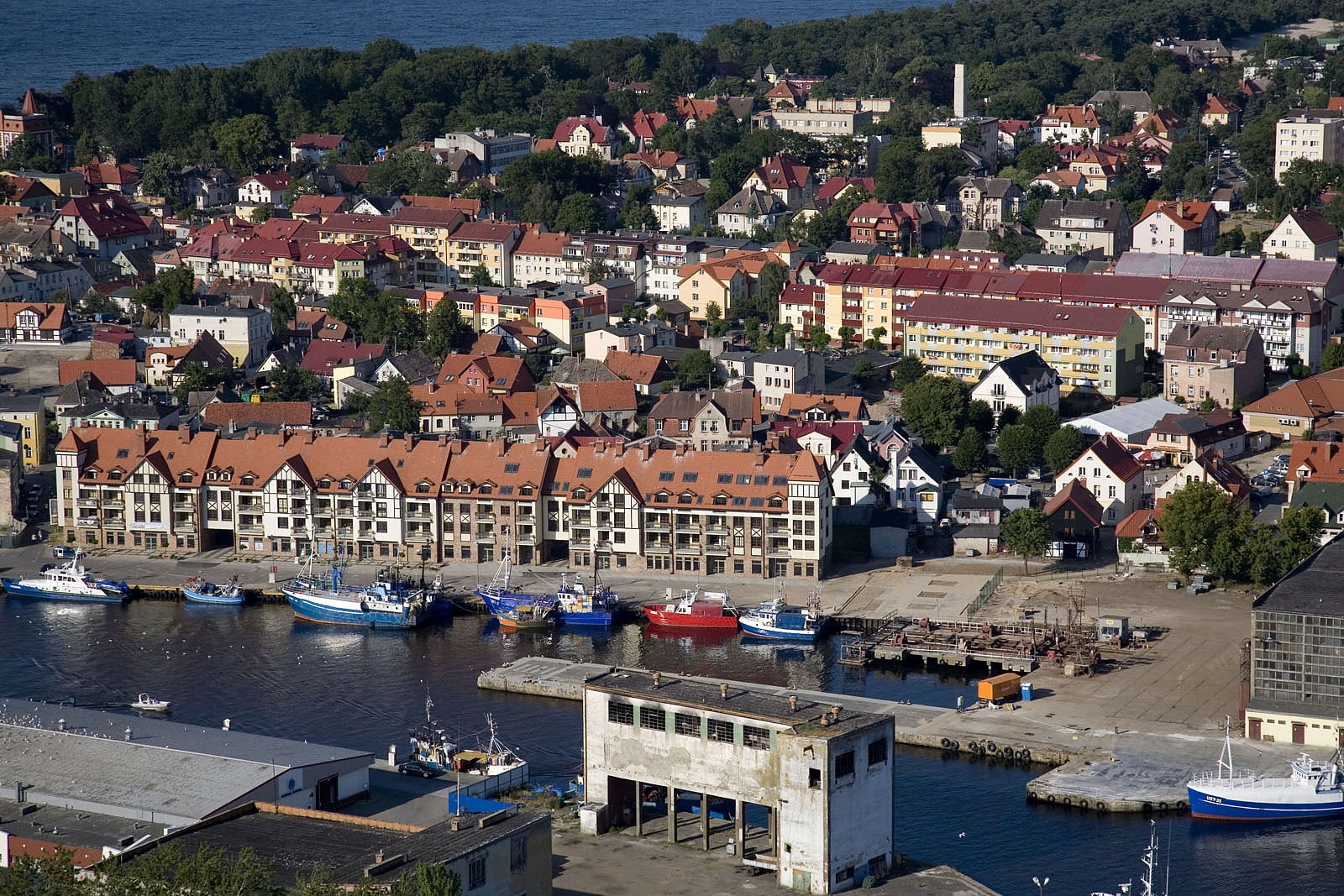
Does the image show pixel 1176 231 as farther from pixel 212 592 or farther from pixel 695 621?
pixel 212 592

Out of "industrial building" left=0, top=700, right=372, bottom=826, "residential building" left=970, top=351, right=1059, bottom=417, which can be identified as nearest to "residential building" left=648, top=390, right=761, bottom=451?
"residential building" left=970, top=351, right=1059, bottom=417

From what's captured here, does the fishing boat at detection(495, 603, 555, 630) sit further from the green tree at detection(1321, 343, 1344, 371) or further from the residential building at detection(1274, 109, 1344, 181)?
the residential building at detection(1274, 109, 1344, 181)

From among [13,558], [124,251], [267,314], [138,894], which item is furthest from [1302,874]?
[124,251]

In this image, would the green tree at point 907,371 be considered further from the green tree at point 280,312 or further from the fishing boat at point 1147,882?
A: the fishing boat at point 1147,882

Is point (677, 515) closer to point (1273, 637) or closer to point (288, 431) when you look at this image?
point (288, 431)

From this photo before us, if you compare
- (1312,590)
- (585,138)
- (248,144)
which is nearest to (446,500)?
(1312,590)

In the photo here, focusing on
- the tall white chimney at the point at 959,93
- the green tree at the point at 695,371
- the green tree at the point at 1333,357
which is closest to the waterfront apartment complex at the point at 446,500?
the green tree at the point at 695,371
